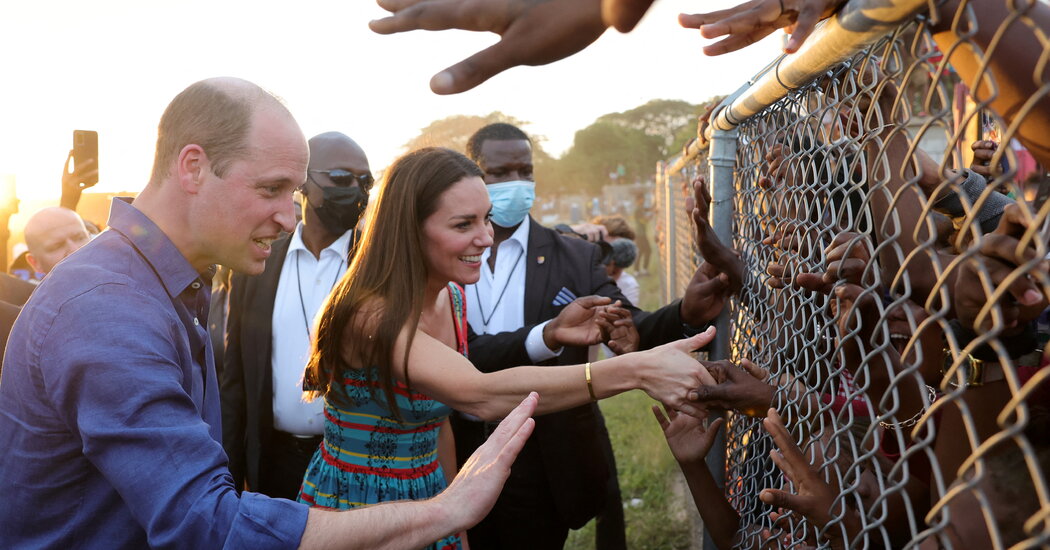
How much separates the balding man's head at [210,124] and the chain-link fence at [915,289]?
133cm

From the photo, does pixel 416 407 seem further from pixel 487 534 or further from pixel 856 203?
pixel 856 203

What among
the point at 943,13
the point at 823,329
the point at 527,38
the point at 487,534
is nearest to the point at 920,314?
the point at 823,329

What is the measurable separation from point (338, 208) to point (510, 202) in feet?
2.96

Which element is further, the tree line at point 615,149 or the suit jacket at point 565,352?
the tree line at point 615,149

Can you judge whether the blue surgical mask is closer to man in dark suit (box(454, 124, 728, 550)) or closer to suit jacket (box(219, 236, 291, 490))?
man in dark suit (box(454, 124, 728, 550))

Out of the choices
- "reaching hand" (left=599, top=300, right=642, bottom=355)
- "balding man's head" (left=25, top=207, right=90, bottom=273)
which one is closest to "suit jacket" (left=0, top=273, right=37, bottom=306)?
"balding man's head" (left=25, top=207, right=90, bottom=273)

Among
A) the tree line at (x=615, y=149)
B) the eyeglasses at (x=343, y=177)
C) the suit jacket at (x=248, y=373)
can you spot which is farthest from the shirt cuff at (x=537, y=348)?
the tree line at (x=615, y=149)

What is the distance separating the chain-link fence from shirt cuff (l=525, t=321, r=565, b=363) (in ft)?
3.02

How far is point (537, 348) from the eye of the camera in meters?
3.07

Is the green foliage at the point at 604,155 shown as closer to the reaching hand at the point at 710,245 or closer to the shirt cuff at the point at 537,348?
the shirt cuff at the point at 537,348

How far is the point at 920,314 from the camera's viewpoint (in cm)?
135

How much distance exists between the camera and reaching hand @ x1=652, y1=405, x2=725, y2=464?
2287mm

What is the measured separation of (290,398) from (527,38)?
2.90 m

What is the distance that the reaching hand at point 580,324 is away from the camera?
288 cm
